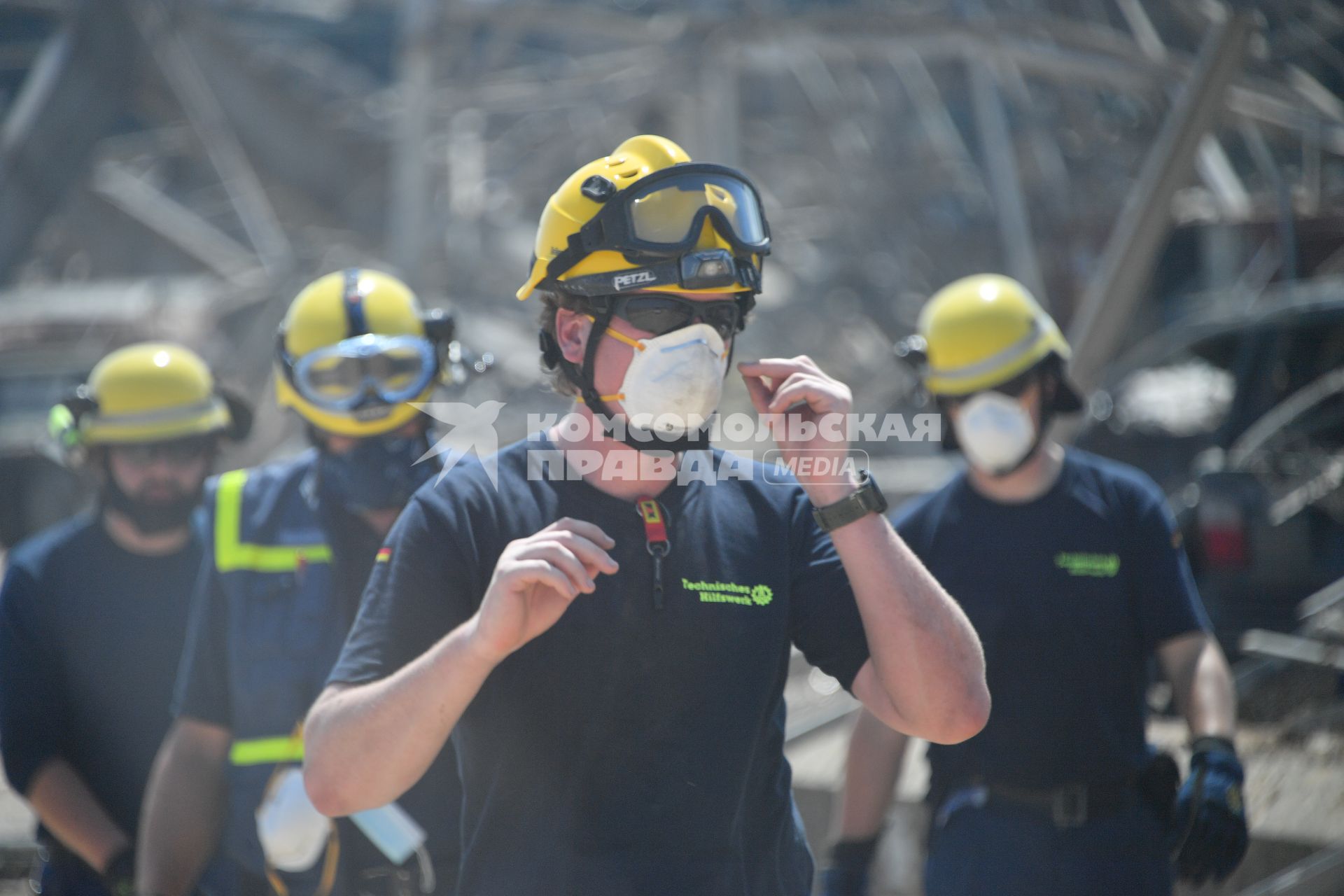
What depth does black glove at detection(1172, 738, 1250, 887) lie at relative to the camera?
2885mm

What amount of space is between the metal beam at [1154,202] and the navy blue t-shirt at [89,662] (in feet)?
18.8

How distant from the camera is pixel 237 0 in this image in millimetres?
18766

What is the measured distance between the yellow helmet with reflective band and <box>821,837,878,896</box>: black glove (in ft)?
4.19

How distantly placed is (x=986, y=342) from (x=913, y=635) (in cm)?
187

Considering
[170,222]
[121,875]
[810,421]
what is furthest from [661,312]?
[170,222]

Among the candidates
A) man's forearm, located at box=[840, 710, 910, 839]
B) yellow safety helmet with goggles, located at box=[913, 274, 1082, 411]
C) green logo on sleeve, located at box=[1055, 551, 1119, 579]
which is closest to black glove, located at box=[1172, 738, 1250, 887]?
green logo on sleeve, located at box=[1055, 551, 1119, 579]

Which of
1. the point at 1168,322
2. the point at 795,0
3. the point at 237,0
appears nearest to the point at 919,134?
the point at 795,0

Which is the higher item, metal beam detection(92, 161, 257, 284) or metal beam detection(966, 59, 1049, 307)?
metal beam detection(92, 161, 257, 284)

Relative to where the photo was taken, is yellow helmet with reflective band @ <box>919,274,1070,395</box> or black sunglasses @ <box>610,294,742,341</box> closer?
black sunglasses @ <box>610,294,742,341</box>

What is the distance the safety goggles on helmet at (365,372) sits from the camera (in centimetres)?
326

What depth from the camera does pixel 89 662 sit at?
3.60 meters

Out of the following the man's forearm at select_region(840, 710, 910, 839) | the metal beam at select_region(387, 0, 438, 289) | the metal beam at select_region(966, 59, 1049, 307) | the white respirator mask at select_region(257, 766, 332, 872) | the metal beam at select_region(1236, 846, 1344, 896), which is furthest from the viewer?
the metal beam at select_region(387, 0, 438, 289)

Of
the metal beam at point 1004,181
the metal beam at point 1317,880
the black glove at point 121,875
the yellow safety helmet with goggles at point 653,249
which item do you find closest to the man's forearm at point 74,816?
the black glove at point 121,875

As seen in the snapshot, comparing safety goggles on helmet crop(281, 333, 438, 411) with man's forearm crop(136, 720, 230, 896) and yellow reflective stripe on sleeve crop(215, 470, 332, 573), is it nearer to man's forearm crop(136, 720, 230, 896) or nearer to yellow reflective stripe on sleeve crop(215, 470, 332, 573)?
yellow reflective stripe on sleeve crop(215, 470, 332, 573)
